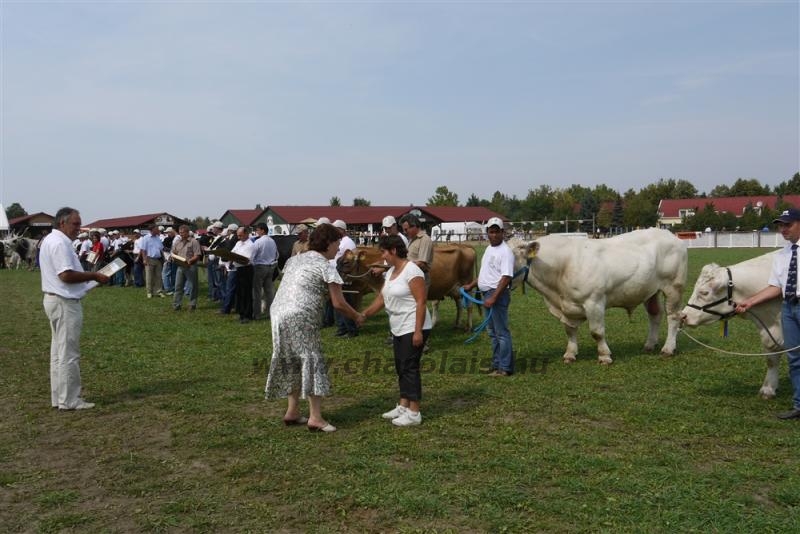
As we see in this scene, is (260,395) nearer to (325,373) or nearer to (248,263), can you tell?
(325,373)

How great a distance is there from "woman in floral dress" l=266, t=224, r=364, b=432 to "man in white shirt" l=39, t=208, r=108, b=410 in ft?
7.95

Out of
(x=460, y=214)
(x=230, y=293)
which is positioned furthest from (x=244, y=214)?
(x=230, y=293)

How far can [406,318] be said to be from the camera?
6078mm

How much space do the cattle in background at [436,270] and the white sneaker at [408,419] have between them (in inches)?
180

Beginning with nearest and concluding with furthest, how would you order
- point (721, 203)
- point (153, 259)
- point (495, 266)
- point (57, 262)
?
point (57, 262) → point (495, 266) → point (153, 259) → point (721, 203)

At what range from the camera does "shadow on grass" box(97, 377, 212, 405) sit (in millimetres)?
7398

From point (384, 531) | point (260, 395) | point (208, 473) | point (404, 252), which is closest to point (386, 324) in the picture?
point (260, 395)

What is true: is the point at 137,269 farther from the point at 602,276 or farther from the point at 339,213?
the point at 339,213

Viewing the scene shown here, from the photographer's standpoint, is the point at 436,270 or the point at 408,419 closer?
the point at 408,419

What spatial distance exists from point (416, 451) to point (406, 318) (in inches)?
50.6

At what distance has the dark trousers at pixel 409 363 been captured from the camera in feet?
20.0

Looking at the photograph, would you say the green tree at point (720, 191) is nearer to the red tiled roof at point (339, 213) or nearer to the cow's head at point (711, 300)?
the red tiled roof at point (339, 213)

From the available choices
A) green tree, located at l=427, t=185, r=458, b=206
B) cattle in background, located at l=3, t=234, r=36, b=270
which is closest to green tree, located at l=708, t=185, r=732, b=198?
green tree, located at l=427, t=185, r=458, b=206

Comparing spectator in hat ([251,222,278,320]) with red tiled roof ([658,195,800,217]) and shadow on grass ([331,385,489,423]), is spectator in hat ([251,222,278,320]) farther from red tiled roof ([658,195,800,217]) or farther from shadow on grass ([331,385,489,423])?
red tiled roof ([658,195,800,217])
